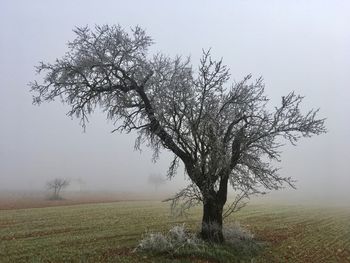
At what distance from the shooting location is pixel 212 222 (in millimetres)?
22734

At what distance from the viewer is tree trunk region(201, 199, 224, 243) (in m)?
22.2

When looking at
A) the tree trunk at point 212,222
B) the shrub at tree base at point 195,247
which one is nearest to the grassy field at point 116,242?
the shrub at tree base at point 195,247

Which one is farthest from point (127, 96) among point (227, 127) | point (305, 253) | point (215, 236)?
point (305, 253)

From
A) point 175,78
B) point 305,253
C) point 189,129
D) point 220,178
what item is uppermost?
point 175,78

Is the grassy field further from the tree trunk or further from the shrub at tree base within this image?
the tree trunk

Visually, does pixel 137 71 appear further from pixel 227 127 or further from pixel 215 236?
pixel 215 236

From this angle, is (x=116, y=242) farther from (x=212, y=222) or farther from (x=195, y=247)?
(x=212, y=222)

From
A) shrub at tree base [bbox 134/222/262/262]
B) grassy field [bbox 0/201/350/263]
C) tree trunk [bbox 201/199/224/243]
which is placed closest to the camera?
grassy field [bbox 0/201/350/263]

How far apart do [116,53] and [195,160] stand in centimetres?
785

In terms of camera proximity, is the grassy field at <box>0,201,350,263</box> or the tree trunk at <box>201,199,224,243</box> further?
the tree trunk at <box>201,199,224,243</box>

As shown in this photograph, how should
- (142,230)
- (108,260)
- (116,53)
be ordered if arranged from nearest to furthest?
(108,260) < (116,53) < (142,230)

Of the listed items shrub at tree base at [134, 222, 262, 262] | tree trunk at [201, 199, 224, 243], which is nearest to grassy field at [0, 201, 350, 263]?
shrub at tree base at [134, 222, 262, 262]

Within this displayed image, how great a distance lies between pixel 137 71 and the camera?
24.2 metres

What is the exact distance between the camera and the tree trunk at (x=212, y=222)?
2225cm
